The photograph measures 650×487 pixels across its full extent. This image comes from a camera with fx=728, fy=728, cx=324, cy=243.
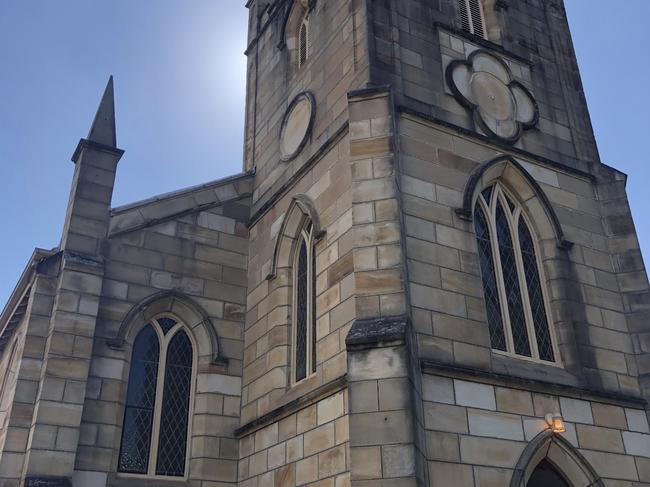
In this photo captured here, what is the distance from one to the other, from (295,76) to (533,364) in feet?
28.3

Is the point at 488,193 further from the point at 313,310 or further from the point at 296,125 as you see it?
the point at 296,125

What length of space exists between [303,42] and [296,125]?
2.78 meters

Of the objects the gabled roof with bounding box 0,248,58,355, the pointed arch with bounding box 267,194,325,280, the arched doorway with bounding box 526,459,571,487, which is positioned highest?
the pointed arch with bounding box 267,194,325,280

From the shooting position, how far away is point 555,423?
1093 centimetres

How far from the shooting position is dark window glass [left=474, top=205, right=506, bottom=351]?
1191 cm

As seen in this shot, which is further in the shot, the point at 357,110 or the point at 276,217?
the point at 276,217

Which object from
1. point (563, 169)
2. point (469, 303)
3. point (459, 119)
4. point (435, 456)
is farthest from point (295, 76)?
point (435, 456)

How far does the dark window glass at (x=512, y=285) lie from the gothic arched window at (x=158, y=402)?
6.22 m

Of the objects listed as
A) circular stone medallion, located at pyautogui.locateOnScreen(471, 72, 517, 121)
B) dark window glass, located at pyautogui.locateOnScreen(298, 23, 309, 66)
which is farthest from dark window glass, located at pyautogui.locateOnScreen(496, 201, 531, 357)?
dark window glass, located at pyautogui.locateOnScreen(298, 23, 309, 66)

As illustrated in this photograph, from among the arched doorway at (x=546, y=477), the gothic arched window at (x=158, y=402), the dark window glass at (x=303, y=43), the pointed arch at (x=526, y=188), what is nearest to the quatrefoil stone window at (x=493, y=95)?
the pointed arch at (x=526, y=188)

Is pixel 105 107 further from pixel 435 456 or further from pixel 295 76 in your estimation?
pixel 435 456

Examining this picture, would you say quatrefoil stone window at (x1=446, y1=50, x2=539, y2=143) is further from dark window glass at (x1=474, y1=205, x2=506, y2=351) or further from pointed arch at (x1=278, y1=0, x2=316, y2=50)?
pointed arch at (x1=278, y1=0, x2=316, y2=50)

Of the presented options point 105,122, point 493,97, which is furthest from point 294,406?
point 105,122

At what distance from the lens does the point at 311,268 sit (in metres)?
13.5
